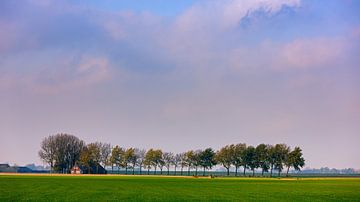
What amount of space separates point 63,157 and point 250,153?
237ft

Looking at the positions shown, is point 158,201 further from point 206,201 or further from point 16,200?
point 16,200

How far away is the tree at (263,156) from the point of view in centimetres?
17406

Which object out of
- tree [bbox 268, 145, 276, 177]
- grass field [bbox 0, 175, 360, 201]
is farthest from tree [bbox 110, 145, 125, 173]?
grass field [bbox 0, 175, 360, 201]

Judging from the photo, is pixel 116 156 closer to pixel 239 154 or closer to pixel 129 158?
pixel 129 158

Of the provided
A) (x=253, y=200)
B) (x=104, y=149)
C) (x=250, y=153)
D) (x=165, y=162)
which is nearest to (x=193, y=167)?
(x=165, y=162)

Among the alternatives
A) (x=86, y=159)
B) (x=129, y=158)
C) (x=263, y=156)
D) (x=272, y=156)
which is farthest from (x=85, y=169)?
(x=272, y=156)

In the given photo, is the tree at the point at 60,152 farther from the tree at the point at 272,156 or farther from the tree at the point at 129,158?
the tree at the point at 272,156

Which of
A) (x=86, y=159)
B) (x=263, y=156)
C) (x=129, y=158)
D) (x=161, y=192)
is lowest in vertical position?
(x=161, y=192)

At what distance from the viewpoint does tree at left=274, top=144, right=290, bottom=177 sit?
169775 mm

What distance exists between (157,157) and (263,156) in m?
43.2

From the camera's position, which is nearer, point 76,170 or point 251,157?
point 76,170

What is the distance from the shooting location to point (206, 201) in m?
37.9

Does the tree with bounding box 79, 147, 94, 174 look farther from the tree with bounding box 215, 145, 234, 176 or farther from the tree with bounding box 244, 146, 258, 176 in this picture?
the tree with bounding box 244, 146, 258, 176

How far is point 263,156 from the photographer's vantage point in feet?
572
